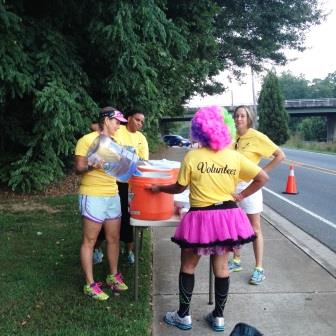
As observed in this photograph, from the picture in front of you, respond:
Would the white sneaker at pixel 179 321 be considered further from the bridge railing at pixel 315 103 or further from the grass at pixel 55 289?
the bridge railing at pixel 315 103

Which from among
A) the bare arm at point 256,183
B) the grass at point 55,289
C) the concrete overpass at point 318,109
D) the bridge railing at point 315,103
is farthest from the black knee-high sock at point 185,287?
the bridge railing at point 315,103

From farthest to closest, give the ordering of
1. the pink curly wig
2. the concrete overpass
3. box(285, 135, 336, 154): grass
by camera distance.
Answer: the concrete overpass
box(285, 135, 336, 154): grass
the pink curly wig

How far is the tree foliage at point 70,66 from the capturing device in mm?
8922

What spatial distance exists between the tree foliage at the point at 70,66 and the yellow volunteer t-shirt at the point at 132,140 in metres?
Answer: 3.74

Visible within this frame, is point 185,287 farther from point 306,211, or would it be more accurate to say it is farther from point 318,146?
point 318,146

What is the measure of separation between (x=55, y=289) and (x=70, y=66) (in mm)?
6136

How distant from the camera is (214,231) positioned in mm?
3824

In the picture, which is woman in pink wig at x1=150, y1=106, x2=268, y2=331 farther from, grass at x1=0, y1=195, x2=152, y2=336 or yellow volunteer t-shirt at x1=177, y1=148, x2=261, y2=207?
grass at x1=0, y1=195, x2=152, y2=336

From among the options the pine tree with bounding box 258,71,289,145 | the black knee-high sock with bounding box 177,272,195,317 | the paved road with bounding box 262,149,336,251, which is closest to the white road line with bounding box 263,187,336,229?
the paved road with bounding box 262,149,336,251

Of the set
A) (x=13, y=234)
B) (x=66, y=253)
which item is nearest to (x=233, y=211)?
(x=66, y=253)

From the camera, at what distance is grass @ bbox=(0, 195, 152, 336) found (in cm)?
402

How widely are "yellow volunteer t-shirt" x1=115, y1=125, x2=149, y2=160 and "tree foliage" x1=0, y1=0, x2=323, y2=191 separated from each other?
3.74m

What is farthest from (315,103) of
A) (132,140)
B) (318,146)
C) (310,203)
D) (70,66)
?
(132,140)

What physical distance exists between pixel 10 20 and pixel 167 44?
11.0 ft
